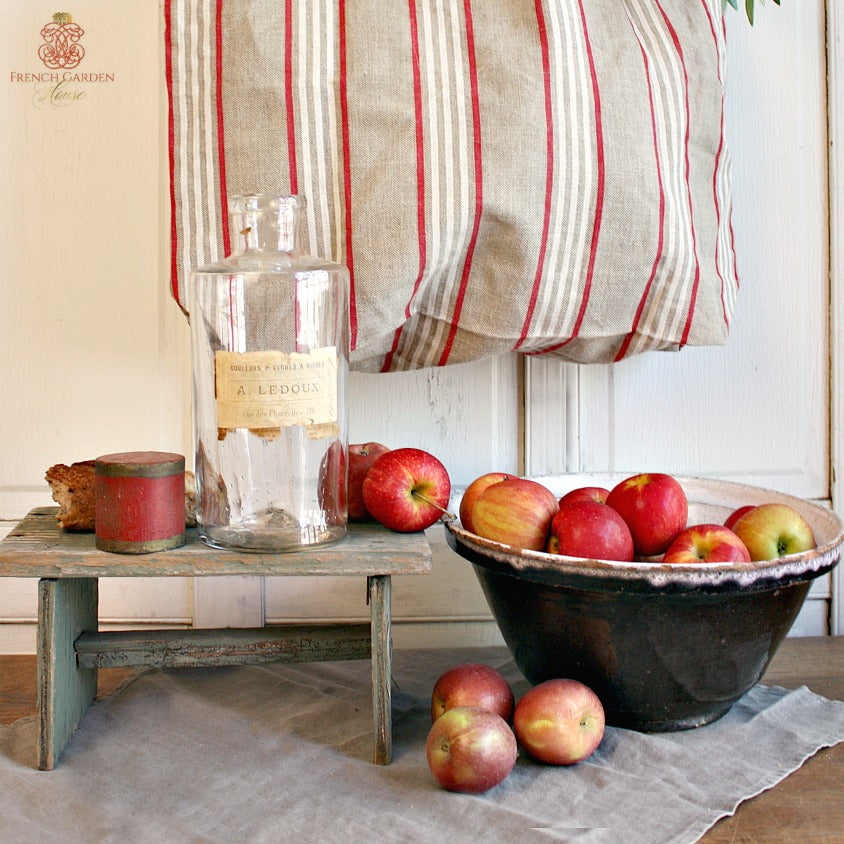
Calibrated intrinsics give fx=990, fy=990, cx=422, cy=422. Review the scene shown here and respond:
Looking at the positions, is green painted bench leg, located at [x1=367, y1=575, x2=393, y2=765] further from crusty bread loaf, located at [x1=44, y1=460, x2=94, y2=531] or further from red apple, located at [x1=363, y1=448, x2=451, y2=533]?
crusty bread loaf, located at [x1=44, y1=460, x2=94, y2=531]

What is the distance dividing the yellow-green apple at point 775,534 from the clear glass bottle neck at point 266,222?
0.51 meters

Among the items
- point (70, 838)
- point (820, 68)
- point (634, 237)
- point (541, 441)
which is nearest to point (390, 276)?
point (634, 237)

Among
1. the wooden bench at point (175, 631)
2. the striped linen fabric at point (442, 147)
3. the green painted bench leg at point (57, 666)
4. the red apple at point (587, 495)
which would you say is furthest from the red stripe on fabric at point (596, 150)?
the green painted bench leg at point (57, 666)

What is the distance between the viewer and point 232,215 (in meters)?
0.92

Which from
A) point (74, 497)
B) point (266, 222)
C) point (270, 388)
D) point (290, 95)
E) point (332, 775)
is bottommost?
point (332, 775)

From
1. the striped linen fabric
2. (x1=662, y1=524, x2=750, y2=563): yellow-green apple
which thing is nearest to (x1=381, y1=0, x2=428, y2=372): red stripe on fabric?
the striped linen fabric

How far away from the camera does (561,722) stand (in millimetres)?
848

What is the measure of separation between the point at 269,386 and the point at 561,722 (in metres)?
0.38

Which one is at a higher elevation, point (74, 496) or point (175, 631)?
point (74, 496)

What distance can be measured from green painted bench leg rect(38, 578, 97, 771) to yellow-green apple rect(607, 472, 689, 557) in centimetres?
52

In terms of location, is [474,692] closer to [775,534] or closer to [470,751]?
[470,751]

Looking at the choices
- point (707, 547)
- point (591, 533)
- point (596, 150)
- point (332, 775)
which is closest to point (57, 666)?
point (332, 775)

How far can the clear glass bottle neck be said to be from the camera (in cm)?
89

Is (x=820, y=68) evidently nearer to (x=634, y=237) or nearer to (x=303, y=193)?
(x=634, y=237)
